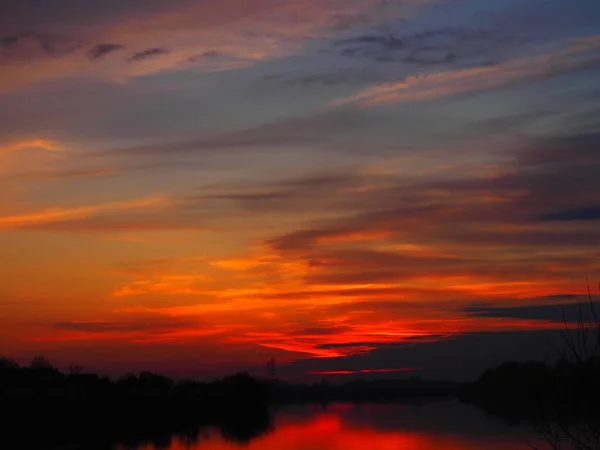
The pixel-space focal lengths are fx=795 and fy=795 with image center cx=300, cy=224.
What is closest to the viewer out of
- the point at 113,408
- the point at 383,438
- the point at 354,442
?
the point at 354,442

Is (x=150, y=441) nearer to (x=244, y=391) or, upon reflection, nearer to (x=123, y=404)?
(x=123, y=404)

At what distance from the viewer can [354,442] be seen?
40156 millimetres

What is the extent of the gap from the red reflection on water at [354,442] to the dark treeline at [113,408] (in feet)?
7.10

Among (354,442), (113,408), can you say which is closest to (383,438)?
(354,442)

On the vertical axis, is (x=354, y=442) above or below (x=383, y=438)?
below

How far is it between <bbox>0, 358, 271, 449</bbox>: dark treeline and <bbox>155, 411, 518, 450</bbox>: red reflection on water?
2163 mm

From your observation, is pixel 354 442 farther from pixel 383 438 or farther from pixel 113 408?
pixel 113 408

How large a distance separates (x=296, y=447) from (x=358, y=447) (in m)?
3.08

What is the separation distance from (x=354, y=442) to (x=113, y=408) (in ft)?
87.4

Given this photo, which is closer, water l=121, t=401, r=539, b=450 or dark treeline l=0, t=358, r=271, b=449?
water l=121, t=401, r=539, b=450

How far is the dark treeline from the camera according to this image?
45.1 meters

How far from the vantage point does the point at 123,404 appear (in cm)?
6319

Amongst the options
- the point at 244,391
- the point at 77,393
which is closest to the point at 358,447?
the point at 77,393

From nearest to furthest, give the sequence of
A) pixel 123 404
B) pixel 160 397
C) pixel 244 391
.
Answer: pixel 123 404
pixel 160 397
pixel 244 391
